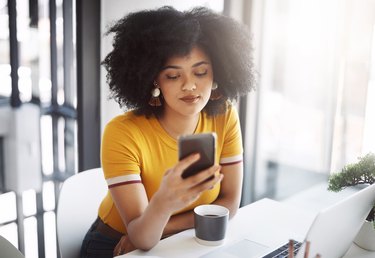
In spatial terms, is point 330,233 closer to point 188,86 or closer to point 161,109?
point 188,86

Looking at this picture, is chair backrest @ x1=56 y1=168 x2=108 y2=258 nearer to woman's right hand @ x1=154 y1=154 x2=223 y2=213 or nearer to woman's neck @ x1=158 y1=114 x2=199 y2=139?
woman's neck @ x1=158 y1=114 x2=199 y2=139

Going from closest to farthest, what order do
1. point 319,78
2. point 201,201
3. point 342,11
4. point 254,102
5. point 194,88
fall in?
point 194,88 < point 201,201 < point 342,11 < point 319,78 < point 254,102

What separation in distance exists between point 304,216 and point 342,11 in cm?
137

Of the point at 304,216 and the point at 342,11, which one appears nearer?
the point at 304,216

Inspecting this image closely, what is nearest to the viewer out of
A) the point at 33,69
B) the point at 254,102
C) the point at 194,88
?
the point at 194,88

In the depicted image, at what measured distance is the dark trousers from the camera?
146 cm

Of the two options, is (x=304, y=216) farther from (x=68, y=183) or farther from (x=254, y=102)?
(x=254, y=102)

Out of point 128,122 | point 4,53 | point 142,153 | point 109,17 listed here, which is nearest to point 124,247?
point 142,153

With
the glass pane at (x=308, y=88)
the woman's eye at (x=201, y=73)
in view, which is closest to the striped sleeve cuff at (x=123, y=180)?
the woman's eye at (x=201, y=73)

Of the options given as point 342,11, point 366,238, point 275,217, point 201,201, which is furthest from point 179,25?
point 342,11

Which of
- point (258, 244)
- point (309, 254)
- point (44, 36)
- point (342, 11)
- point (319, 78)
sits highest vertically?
point (342, 11)

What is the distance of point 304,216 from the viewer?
1.49m

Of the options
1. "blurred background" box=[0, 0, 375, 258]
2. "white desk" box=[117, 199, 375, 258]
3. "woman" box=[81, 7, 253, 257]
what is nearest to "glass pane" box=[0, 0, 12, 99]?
"blurred background" box=[0, 0, 375, 258]

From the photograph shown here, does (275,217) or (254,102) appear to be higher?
(254,102)
